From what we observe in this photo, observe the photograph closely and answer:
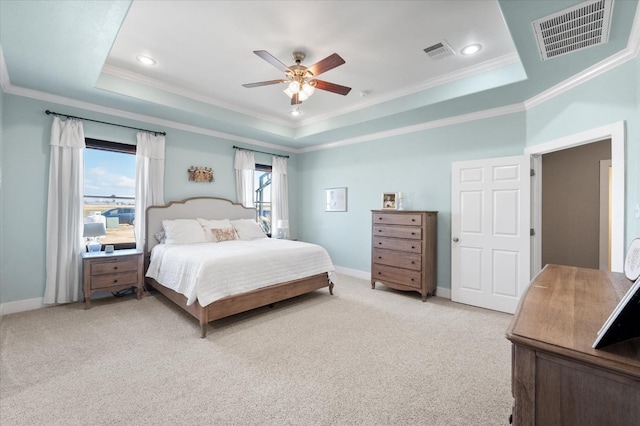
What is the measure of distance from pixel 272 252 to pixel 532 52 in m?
3.35

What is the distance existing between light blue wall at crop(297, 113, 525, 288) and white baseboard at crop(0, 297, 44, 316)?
4410 millimetres

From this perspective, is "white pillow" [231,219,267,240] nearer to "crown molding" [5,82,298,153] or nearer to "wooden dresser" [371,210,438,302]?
"crown molding" [5,82,298,153]

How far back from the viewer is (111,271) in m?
3.69

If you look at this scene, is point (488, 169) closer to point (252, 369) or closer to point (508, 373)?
point (508, 373)

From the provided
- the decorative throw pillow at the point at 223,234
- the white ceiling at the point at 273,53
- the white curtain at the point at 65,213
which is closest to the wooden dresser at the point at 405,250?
the white ceiling at the point at 273,53

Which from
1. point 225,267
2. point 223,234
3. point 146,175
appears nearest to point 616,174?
point 225,267

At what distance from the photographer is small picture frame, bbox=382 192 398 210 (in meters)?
4.75

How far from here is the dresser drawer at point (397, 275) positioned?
13.4 ft

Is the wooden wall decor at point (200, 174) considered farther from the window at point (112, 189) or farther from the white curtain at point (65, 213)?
the white curtain at point (65, 213)

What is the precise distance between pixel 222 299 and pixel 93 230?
213cm

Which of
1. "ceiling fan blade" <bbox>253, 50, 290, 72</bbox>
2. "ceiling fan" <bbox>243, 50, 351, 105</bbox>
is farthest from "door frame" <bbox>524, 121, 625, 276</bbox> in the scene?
"ceiling fan blade" <bbox>253, 50, 290, 72</bbox>

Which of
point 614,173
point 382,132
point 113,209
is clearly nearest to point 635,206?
point 614,173

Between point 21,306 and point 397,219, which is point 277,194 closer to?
point 397,219

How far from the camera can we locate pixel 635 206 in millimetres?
2271
